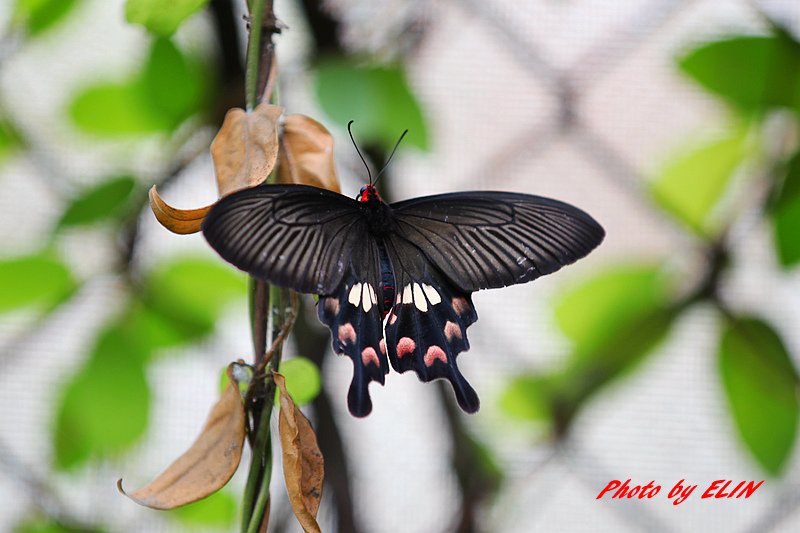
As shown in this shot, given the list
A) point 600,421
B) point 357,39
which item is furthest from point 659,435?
point 357,39

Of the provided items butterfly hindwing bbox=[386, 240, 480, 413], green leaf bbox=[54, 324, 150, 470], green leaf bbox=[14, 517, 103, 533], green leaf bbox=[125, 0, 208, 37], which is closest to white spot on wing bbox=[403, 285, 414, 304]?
butterfly hindwing bbox=[386, 240, 480, 413]

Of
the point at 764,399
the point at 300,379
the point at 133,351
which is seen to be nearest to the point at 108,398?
the point at 133,351

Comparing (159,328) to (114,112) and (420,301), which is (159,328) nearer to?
→ (114,112)

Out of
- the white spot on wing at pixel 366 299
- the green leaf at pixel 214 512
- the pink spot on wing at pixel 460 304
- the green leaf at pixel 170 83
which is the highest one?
the pink spot on wing at pixel 460 304

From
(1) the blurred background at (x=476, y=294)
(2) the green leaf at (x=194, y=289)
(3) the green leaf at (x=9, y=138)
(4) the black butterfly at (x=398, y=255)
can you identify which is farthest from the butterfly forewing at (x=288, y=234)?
(3) the green leaf at (x=9, y=138)

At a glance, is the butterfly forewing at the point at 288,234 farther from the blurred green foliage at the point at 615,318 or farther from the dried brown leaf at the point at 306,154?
the blurred green foliage at the point at 615,318

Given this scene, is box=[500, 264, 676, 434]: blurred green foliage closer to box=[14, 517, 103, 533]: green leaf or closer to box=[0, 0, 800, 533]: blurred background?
box=[0, 0, 800, 533]: blurred background
